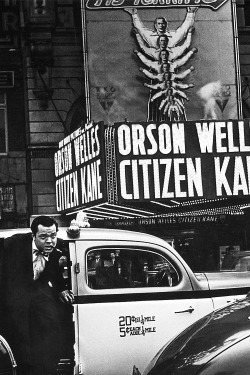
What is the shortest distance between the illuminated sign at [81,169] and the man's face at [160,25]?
5147 mm

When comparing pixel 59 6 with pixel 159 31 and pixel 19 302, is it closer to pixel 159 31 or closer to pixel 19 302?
pixel 159 31

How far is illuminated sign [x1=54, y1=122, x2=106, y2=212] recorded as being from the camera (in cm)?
1947

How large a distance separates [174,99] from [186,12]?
292 centimetres

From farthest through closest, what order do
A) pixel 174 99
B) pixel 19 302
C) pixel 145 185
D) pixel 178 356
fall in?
pixel 174 99, pixel 145 185, pixel 19 302, pixel 178 356

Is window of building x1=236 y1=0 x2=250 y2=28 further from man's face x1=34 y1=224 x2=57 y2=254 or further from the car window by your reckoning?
man's face x1=34 y1=224 x2=57 y2=254

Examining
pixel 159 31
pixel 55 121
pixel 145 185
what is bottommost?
pixel 145 185

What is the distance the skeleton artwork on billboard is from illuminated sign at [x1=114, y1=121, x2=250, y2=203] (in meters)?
6.90

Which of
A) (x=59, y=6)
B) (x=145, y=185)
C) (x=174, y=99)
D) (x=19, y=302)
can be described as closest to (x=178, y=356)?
(x=19, y=302)

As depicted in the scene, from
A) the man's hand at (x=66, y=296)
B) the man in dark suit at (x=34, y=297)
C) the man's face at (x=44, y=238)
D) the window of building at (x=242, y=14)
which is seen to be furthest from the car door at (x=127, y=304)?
the window of building at (x=242, y=14)

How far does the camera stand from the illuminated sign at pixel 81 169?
19.5 metres

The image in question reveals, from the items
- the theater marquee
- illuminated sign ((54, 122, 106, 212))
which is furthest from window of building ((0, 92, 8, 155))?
the theater marquee

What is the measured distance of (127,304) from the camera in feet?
26.6

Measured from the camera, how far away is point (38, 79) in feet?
89.6

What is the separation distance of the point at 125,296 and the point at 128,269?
0.32 metres
